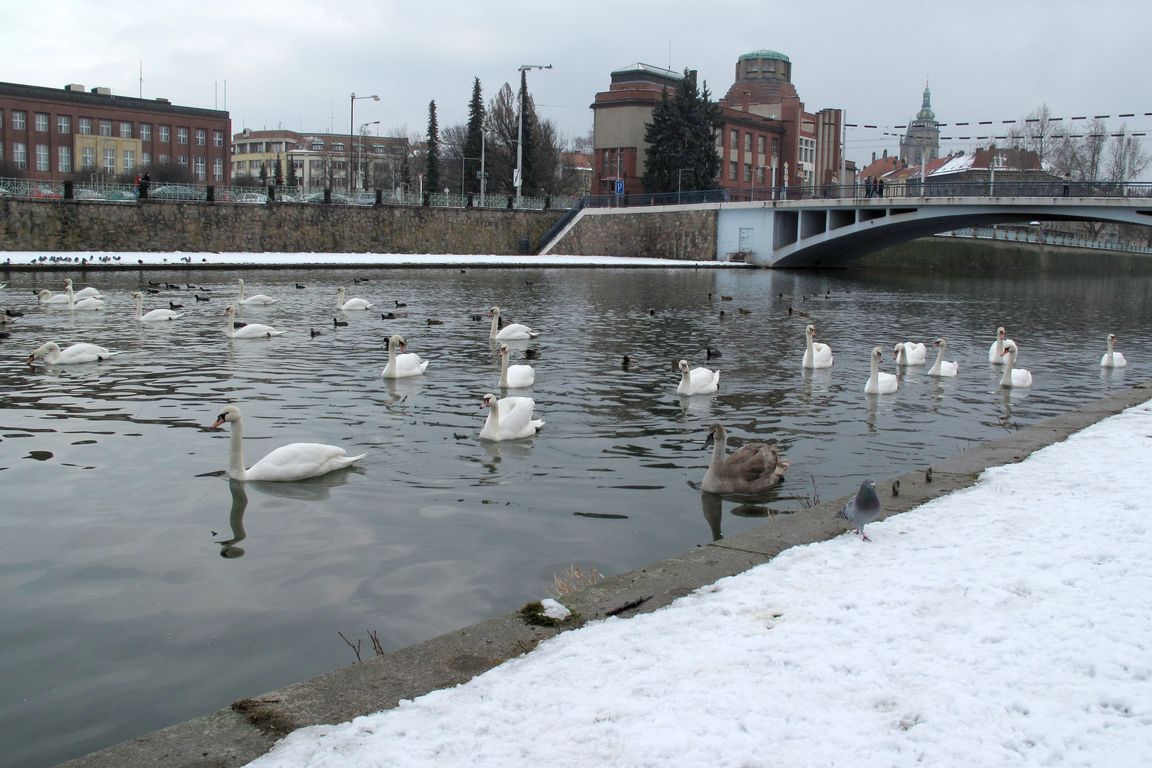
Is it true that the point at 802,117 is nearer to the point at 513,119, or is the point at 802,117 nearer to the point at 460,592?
the point at 513,119

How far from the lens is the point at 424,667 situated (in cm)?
428

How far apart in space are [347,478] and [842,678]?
18.5ft

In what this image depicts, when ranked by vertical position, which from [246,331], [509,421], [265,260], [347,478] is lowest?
[347,478]

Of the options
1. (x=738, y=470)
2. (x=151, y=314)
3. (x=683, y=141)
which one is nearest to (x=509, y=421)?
(x=738, y=470)

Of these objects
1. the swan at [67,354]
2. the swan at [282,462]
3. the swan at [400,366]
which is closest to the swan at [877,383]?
the swan at [400,366]

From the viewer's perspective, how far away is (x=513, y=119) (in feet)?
262

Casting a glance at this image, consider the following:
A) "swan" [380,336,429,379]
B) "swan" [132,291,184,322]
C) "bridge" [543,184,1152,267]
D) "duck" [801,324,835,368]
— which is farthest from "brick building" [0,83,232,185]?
"duck" [801,324,835,368]

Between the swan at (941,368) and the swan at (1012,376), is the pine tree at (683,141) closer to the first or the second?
the swan at (941,368)

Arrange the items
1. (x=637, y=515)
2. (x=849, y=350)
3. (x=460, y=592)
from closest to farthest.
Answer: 1. (x=460, y=592)
2. (x=637, y=515)
3. (x=849, y=350)

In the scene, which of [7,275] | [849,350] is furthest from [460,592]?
[7,275]

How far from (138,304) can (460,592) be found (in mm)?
16603

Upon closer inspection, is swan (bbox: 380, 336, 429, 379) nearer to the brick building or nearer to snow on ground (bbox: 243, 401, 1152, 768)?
snow on ground (bbox: 243, 401, 1152, 768)

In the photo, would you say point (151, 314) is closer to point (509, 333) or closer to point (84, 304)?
point (84, 304)

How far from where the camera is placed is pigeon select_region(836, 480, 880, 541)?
18.9ft
